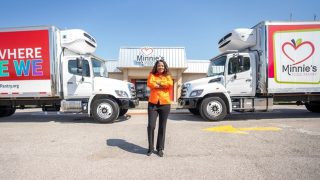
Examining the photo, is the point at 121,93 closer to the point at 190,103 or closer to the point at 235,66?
the point at 190,103

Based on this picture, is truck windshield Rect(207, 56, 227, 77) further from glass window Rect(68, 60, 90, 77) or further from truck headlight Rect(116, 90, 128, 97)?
glass window Rect(68, 60, 90, 77)

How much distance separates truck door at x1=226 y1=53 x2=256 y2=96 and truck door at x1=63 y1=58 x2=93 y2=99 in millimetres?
5312

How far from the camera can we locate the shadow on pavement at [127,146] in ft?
10.7

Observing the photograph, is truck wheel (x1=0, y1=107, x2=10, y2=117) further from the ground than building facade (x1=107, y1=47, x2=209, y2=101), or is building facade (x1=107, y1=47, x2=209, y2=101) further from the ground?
building facade (x1=107, y1=47, x2=209, y2=101)

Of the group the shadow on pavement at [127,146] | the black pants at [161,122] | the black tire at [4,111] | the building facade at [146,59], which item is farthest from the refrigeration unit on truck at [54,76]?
the building facade at [146,59]

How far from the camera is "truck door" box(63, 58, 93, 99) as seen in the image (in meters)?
6.15

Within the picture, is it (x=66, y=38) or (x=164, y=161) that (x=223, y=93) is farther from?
(x=66, y=38)

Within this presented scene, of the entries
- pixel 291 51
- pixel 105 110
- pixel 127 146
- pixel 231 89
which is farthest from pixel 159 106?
pixel 291 51

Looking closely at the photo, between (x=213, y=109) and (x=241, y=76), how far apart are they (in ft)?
5.62

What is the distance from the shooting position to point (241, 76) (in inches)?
250

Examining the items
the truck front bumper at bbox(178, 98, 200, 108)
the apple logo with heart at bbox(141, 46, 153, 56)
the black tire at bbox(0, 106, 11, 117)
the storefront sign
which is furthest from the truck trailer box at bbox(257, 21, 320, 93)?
the apple logo with heart at bbox(141, 46, 153, 56)

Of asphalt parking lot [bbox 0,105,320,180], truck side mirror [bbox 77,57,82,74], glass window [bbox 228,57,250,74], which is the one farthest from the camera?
glass window [bbox 228,57,250,74]

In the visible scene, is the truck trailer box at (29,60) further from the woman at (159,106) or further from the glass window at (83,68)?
the woman at (159,106)

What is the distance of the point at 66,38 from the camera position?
6.21 metres
